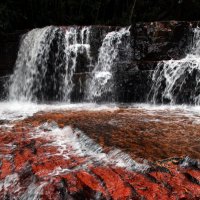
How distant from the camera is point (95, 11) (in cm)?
1625

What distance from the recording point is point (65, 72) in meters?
11.2

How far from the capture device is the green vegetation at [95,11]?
15.2m

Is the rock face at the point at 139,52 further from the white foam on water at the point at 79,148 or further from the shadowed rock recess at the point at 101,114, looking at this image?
the white foam on water at the point at 79,148

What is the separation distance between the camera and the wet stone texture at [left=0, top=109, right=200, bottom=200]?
3434mm

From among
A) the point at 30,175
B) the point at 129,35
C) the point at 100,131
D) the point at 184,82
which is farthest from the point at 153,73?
the point at 30,175

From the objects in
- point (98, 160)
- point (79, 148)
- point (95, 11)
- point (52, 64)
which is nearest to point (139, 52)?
point (52, 64)

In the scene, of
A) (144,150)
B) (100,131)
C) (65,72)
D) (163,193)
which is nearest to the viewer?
(163,193)

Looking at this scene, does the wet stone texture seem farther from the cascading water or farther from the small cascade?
Answer: the cascading water

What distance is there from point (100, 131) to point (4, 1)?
11.0 m

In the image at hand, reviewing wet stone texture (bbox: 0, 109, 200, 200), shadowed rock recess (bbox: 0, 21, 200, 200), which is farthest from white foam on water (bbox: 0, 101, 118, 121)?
wet stone texture (bbox: 0, 109, 200, 200)

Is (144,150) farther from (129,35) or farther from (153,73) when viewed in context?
(129,35)

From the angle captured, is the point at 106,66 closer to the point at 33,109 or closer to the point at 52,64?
the point at 52,64

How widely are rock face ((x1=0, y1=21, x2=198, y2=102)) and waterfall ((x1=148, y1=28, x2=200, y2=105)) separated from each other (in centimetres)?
40

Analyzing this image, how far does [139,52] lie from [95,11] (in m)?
6.27
